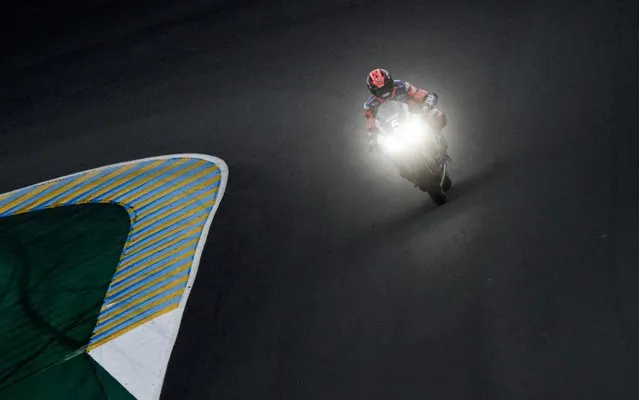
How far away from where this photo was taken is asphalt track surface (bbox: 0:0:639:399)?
32.8ft

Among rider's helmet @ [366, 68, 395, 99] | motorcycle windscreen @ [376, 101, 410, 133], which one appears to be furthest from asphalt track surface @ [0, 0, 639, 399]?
rider's helmet @ [366, 68, 395, 99]

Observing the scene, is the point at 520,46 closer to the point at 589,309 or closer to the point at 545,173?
the point at 545,173

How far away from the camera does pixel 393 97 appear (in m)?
11.9

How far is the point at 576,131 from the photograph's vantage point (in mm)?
12516

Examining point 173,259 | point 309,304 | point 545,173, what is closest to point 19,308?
point 173,259

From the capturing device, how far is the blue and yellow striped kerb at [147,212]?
12922 millimetres

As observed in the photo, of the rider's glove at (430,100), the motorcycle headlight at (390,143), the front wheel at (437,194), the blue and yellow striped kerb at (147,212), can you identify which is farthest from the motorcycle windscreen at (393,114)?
the blue and yellow striped kerb at (147,212)

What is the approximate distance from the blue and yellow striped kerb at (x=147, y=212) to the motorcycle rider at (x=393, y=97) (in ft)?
12.2

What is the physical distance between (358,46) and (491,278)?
7184 millimetres

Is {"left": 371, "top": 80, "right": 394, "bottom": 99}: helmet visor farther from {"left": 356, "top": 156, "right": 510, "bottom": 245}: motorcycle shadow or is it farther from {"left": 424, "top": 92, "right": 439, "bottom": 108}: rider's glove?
{"left": 356, "top": 156, "right": 510, "bottom": 245}: motorcycle shadow

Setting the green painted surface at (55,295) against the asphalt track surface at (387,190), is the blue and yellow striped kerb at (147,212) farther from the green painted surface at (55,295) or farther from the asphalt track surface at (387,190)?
the asphalt track surface at (387,190)

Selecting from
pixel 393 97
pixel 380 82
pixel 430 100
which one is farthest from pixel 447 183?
pixel 380 82

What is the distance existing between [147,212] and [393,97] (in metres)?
5.62

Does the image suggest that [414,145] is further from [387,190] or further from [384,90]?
[387,190]
